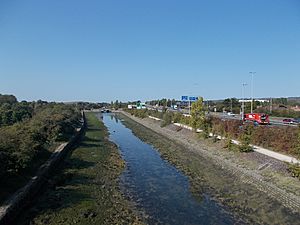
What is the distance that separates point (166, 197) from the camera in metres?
19.4

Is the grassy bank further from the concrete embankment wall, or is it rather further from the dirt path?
the dirt path

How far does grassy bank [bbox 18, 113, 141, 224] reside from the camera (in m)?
15.2

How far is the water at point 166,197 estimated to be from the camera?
51.8 ft

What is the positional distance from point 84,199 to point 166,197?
194 inches

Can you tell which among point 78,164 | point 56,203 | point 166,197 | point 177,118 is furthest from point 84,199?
point 177,118

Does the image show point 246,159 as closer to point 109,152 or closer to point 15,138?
point 109,152

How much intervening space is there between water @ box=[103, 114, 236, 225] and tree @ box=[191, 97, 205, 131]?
15.6m

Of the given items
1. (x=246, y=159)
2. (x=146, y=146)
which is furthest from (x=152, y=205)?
(x=146, y=146)

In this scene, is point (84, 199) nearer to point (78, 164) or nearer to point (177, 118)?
point (78, 164)

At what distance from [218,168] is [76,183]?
40.0ft

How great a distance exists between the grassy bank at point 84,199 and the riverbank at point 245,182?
5399 mm

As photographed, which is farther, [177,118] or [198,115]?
[177,118]

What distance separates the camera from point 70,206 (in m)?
16.7

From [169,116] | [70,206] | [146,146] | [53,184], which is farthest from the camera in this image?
[169,116]
